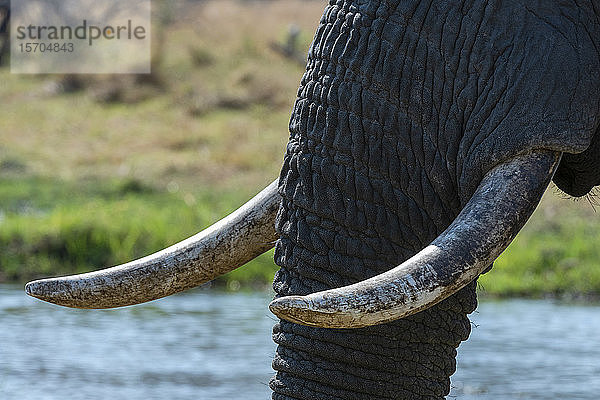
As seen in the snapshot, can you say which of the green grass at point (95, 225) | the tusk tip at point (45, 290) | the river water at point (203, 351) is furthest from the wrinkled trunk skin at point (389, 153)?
the green grass at point (95, 225)

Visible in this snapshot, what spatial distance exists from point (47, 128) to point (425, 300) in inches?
602

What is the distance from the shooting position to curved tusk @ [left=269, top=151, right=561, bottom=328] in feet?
7.07

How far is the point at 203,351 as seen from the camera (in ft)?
26.5

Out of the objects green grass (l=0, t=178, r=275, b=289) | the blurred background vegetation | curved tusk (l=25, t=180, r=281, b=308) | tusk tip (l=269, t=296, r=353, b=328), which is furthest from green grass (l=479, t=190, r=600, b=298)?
tusk tip (l=269, t=296, r=353, b=328)

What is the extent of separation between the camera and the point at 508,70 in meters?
2.57

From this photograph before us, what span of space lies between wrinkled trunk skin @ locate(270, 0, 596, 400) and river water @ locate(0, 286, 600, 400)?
3.64 m

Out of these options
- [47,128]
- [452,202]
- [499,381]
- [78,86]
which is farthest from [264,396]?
[78,86]

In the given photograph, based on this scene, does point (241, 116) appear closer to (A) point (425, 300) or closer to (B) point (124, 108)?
(B) point (124, 108)

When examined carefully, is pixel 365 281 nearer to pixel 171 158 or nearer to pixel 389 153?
pixel 389 153

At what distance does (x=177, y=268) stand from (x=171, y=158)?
41.7ft

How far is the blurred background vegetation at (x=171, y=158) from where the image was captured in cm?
1116

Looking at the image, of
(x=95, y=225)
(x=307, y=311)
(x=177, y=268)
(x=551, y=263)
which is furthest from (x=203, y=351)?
(x=307, y=311)

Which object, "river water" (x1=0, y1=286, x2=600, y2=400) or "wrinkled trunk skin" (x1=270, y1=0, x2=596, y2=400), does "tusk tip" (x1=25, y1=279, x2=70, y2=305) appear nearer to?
"wrinkled trunk skin" (x1=270, y1=0, x2=596, y2=400)

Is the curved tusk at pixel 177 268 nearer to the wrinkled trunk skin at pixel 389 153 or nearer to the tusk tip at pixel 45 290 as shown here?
the tusk tip at pixel 45 290
